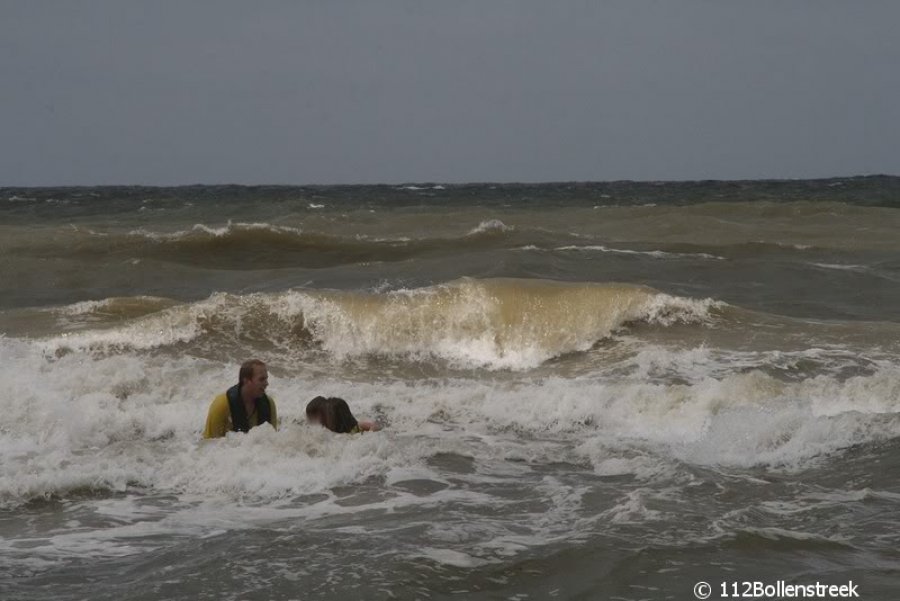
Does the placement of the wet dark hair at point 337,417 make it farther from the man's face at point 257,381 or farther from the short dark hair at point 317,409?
the man's face at point 257,381

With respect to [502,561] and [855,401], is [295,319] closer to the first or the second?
[855,401]

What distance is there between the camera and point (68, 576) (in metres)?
6.39

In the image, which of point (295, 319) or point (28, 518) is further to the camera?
point (295, 319)

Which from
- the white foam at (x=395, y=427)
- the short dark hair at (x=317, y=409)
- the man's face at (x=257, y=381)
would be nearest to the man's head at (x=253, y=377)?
the man's face at (x=257, y=381)

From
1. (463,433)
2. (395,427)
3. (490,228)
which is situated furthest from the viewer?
(490,228)

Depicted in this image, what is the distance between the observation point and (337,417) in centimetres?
945

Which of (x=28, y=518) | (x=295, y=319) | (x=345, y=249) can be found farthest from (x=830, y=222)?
(x=28, y=518)

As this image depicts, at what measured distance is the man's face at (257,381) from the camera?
8945 mm

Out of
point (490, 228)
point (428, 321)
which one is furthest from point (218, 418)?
point (490, 228)

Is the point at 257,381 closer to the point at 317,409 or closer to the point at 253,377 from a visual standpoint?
the point at 253,377

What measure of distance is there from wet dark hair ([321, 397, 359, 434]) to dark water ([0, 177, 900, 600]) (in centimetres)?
28

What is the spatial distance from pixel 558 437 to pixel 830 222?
2617cm

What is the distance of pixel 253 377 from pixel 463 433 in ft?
7.58

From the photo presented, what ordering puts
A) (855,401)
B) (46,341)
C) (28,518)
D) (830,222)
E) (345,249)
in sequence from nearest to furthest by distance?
1. (28,518)
2. (855,401)
3. (46,341)
4. (345,249)
5. (830,222)
